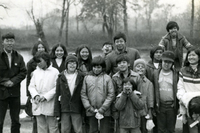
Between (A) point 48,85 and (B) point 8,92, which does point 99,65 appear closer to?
(A) point 48,85


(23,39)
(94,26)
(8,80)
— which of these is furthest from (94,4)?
(8,80)

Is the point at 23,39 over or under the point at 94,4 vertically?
under

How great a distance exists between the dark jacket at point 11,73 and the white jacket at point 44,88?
0.35m

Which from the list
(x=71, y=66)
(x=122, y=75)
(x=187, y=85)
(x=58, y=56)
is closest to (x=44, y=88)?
(x=71, y=66)

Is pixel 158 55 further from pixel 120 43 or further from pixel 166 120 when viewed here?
pixel 166 120

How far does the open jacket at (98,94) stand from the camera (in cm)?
356

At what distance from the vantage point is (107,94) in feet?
11.9

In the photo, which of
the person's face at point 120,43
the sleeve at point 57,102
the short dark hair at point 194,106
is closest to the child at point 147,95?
the short dark hair at point 194,106

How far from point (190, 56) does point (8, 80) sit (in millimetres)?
2966

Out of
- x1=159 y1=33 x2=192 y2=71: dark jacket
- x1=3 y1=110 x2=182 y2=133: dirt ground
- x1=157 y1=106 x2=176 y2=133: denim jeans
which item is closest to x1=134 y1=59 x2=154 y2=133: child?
x1=157 y1=106 x2=176 y2=133: denim jeans

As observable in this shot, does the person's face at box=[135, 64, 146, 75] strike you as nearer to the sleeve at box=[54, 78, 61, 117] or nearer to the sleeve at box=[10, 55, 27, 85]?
the sleeve at box=[54, 78, 61, 117]

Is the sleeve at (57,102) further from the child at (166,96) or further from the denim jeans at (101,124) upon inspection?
the child at (166,96)

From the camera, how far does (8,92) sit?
12.9 ft

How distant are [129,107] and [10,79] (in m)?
2.07
